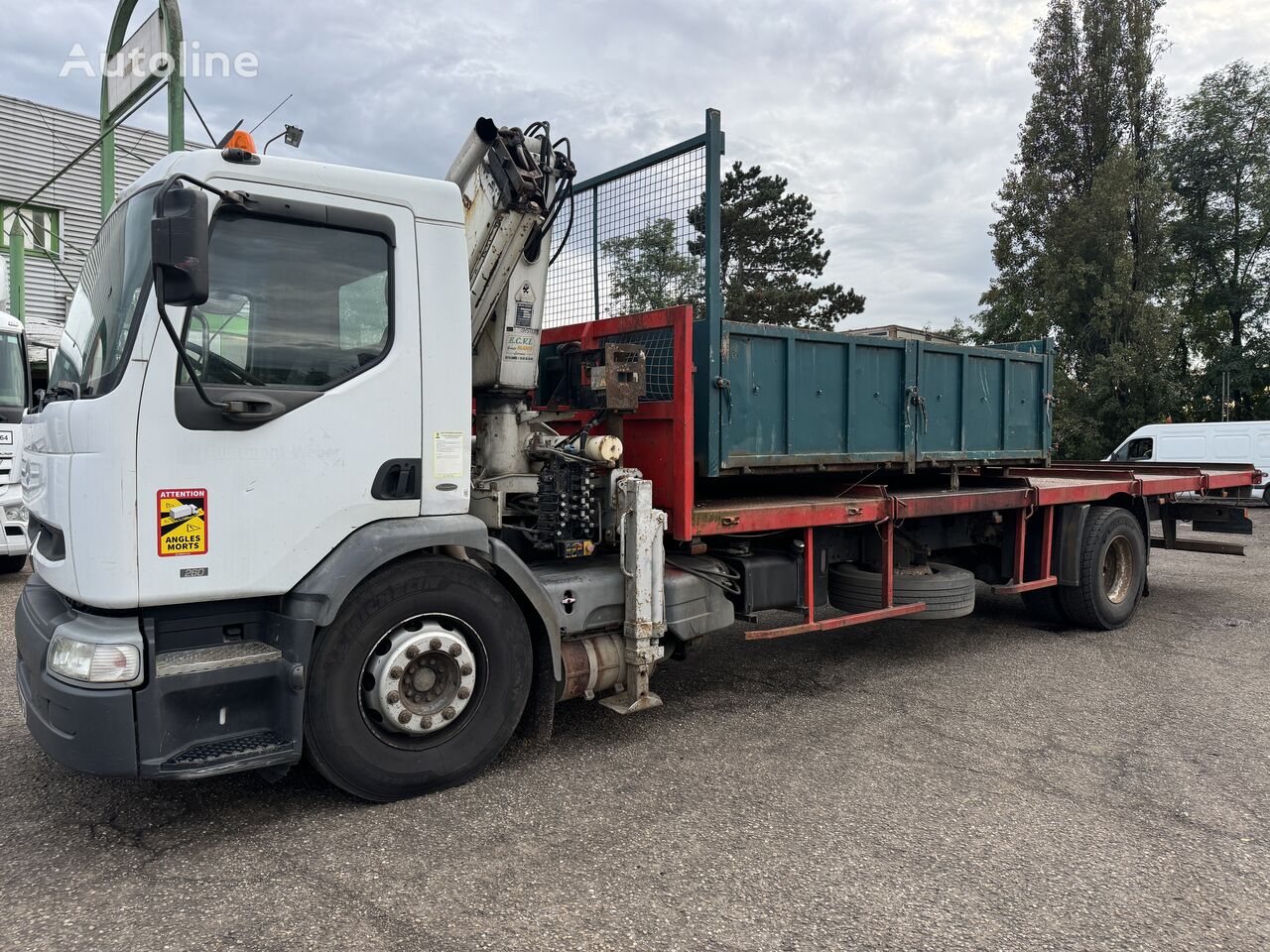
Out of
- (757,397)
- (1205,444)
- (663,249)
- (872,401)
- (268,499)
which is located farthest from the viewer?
(1205,444)

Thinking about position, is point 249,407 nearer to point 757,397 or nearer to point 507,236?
point 507,236

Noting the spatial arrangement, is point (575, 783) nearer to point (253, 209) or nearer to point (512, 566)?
point (512, 566)

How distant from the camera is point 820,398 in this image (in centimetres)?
549

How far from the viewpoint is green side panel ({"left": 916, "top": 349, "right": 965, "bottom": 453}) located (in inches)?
243

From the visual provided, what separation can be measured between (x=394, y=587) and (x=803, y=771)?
7.01 ft

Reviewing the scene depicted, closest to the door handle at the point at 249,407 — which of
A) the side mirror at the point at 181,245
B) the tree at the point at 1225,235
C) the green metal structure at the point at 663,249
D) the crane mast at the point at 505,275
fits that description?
the side mirror at the point at 181,245

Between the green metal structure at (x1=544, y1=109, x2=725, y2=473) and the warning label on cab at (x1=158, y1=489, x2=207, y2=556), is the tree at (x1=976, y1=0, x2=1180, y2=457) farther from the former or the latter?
the warning label on cab at (x1=158, y1=489, x2=207, y2=556)

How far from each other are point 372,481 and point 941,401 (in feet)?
14.1

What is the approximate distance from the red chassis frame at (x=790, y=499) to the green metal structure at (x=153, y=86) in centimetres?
545

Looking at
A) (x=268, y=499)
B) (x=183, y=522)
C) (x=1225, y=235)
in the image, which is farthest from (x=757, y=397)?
(x=1225, y=235)

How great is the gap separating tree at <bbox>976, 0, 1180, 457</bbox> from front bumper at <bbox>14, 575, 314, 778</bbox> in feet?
88.5

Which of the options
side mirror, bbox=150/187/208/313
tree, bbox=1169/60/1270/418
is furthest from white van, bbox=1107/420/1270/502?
side mirror, bbox=150/187/208/313

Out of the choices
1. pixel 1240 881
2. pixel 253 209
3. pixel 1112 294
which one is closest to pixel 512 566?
pixel 253 209

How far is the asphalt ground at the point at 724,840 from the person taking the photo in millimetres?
2848
